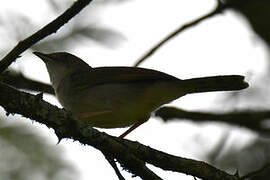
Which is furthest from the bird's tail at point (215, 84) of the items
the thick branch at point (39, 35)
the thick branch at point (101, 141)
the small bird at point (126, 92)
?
the thick branch at point (39, 35)

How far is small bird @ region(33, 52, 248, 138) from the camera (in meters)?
5.48

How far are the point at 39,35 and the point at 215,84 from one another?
2132 millimetres

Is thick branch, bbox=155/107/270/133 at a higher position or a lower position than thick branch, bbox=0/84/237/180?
higher

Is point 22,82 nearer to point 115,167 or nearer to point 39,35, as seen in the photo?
point 115,167

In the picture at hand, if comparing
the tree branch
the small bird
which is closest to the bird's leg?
→ the small bird

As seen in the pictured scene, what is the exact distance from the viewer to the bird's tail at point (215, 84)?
527cm

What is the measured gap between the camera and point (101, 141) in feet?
13.0

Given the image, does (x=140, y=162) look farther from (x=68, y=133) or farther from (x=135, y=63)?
(x=135, y=63)

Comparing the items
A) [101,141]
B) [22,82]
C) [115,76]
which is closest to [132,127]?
[115,76]

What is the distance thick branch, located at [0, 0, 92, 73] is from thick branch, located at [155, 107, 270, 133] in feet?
9.30

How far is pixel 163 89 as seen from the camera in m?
5.64

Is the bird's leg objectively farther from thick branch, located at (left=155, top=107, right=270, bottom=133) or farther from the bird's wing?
thick branch, located at (left=155, top=107, right=270, bottom=133)

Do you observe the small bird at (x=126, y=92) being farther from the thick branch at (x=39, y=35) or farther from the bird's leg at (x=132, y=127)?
the thick branch at (x=39, y=35)

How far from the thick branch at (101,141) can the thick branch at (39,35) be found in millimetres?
181
